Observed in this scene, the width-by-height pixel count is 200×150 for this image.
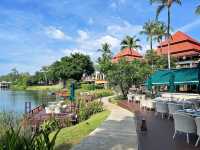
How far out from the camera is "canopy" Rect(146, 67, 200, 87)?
52.2 feet

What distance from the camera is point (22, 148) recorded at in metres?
5.39

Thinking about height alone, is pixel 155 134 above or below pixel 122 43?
below

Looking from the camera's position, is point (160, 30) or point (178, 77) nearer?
point (178, 77)

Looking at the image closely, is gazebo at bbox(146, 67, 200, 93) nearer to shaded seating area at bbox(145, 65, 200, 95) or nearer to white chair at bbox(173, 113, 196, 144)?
shaded seating area at bbox(145, 65, 200, 95)

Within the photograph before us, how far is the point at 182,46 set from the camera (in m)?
56.5

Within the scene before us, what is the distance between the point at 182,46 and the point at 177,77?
132ft

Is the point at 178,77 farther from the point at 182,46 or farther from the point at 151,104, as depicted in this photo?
the point at 182,46

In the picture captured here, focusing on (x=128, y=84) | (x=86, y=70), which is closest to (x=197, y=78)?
(x=128, y=84)

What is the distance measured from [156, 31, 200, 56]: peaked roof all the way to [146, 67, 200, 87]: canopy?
3276 cm

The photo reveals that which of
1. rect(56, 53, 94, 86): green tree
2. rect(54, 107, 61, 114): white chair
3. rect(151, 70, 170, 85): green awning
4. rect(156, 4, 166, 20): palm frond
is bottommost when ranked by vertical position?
→ rect(54, 107, 61, 114): white chair

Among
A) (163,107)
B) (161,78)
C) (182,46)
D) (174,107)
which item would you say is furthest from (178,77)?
(182,46)

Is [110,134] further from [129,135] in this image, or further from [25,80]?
[25,80]

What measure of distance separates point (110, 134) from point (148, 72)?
1817cm

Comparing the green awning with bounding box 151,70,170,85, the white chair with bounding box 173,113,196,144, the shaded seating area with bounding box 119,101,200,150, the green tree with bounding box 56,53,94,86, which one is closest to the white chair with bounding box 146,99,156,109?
the green awning with bounding box 151,70,170,85
